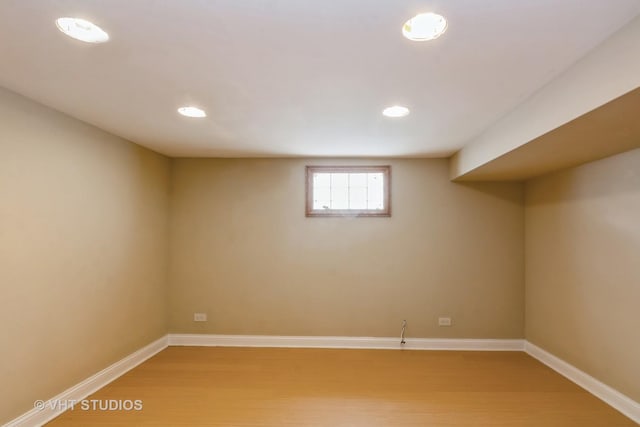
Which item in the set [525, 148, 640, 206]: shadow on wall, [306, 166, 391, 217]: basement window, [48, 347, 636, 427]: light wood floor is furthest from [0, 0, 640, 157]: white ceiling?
[48, 347, 636, 427]: light wood floor

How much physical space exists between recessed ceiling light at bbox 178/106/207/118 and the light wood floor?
235 cm

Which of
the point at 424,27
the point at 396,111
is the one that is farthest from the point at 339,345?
the point at 424,27

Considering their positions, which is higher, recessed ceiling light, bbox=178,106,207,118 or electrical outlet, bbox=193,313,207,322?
recessed ceiling light, bbox=178,106,207,118

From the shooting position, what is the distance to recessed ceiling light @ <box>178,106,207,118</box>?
2.58m

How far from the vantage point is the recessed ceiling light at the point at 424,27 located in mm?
1472

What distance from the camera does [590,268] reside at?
10.4 feet

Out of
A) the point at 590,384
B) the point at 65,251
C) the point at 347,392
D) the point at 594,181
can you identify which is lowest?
the point at 347,392

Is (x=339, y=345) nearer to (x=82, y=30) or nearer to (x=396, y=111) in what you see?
(x=396, y=111)

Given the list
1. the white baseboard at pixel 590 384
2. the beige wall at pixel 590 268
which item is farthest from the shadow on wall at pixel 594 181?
the white baseboard at pixel 590 384

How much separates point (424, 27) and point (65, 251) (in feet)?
9.86

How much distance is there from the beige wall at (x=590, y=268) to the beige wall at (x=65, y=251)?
176 inches

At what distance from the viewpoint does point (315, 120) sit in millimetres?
2816

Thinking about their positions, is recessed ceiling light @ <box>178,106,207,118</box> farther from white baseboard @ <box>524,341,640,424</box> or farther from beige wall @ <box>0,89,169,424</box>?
white baseboard @ <box>524,341,640,424</box>

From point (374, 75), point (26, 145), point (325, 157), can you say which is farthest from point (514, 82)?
point (26, 145)
